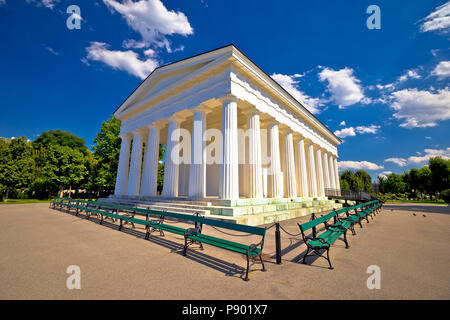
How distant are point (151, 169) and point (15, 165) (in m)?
26.3

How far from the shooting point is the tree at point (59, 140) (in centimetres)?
4404

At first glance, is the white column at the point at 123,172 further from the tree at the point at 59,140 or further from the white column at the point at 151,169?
the tree at the point at 59,140

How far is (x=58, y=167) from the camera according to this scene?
30656 millimetres

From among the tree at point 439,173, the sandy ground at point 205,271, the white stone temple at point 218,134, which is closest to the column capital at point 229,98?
the white stone temple at point 218,134

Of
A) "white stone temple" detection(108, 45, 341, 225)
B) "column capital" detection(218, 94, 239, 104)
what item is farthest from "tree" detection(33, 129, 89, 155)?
"column capital" detection(218, 94, 239, 104)

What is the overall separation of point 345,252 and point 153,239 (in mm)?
5803

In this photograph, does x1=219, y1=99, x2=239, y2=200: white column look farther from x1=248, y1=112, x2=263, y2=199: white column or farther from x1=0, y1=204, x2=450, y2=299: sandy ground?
x1=0, y1=204, x2=450, y2=299: sandy ground

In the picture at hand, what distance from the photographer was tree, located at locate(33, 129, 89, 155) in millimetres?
44037

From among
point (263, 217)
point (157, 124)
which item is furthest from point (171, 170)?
point (263, 217)

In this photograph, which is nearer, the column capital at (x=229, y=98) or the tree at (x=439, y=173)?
the column capital at (x=229, y=98)

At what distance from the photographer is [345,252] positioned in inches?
204

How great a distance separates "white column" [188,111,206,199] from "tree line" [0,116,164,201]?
1952 cm

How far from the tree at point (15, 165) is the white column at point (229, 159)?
3400cm

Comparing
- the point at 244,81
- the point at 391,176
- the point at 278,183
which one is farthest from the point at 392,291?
the point at 391,176
